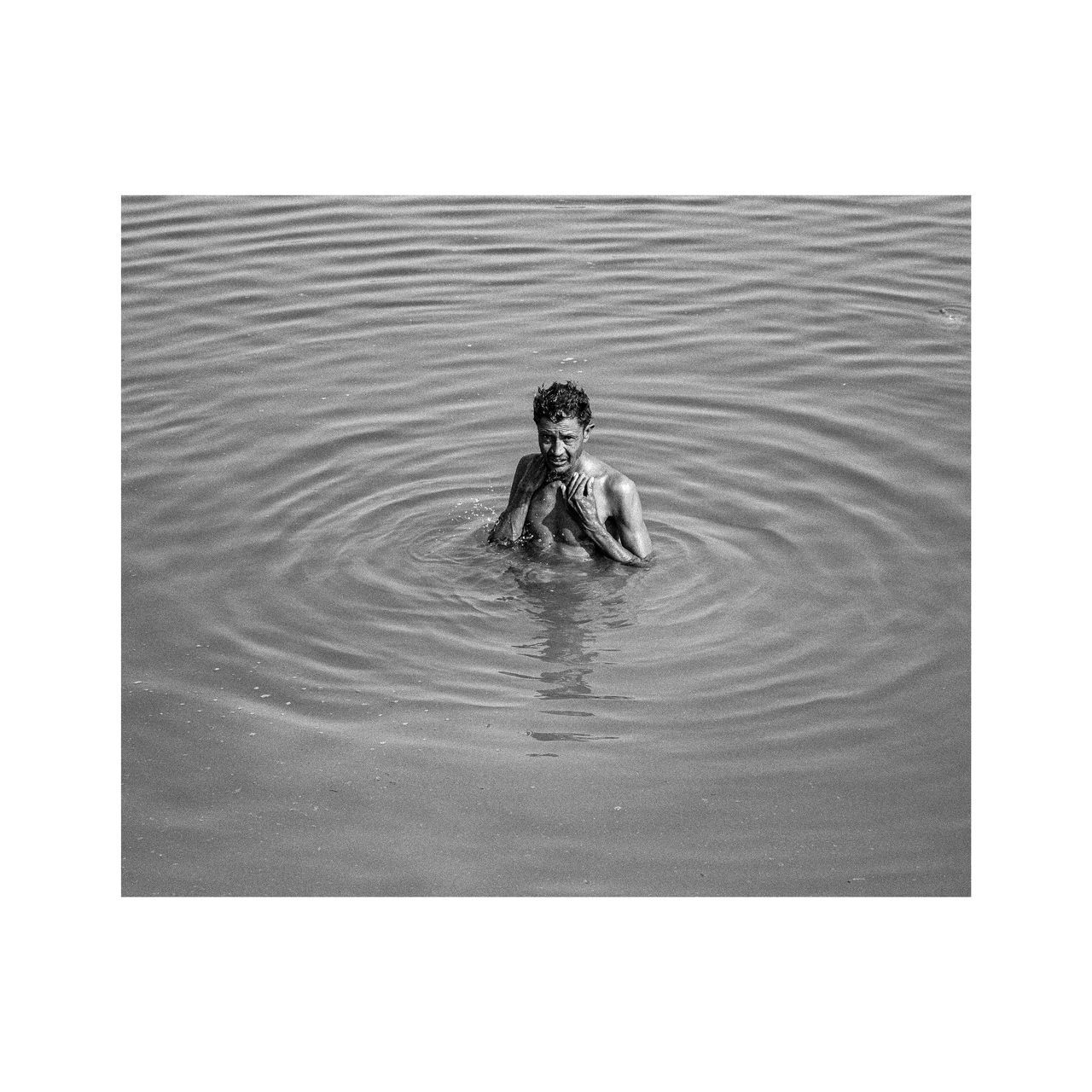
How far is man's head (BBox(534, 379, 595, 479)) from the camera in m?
7.06

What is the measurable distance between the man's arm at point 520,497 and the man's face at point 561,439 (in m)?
0.24

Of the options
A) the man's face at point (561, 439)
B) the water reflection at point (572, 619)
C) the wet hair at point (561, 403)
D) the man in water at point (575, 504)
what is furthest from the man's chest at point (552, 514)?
the wet hair at point (561, 403)

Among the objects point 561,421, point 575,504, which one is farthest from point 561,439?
point 575,504

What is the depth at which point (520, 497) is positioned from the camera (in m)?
7.72

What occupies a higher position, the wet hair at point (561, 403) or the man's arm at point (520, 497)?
the wet hair at point (561, 403)

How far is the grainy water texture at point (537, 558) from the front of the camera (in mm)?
6199

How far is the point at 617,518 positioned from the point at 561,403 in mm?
796

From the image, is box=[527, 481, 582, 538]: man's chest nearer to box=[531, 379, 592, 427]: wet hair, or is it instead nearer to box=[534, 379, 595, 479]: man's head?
box=[534, 379, 595, 479]: man's head

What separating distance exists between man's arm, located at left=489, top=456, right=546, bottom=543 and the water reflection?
6.6 inches

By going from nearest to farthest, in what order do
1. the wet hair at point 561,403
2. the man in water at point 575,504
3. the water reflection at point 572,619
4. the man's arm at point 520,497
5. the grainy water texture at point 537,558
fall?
the grainy water texture at point 537,558, the water reflection at point 572,619, the wet hair at point 561,403, the man in water at point 575,504, the man's arm at point 520,497

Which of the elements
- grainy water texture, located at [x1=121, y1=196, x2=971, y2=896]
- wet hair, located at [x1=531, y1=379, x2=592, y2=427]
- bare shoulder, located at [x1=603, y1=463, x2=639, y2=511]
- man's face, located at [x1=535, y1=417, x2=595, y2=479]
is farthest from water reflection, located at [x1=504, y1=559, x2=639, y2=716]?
wet hair, located at [x1=531, y1=379, x2=592, y2=427]

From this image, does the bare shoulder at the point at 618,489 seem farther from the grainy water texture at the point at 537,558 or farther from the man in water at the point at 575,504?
A: the grainy water texture at the point at 537,558

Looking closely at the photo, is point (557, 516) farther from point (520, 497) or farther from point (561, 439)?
point (561, 439)

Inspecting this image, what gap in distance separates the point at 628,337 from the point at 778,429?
1.41 m
